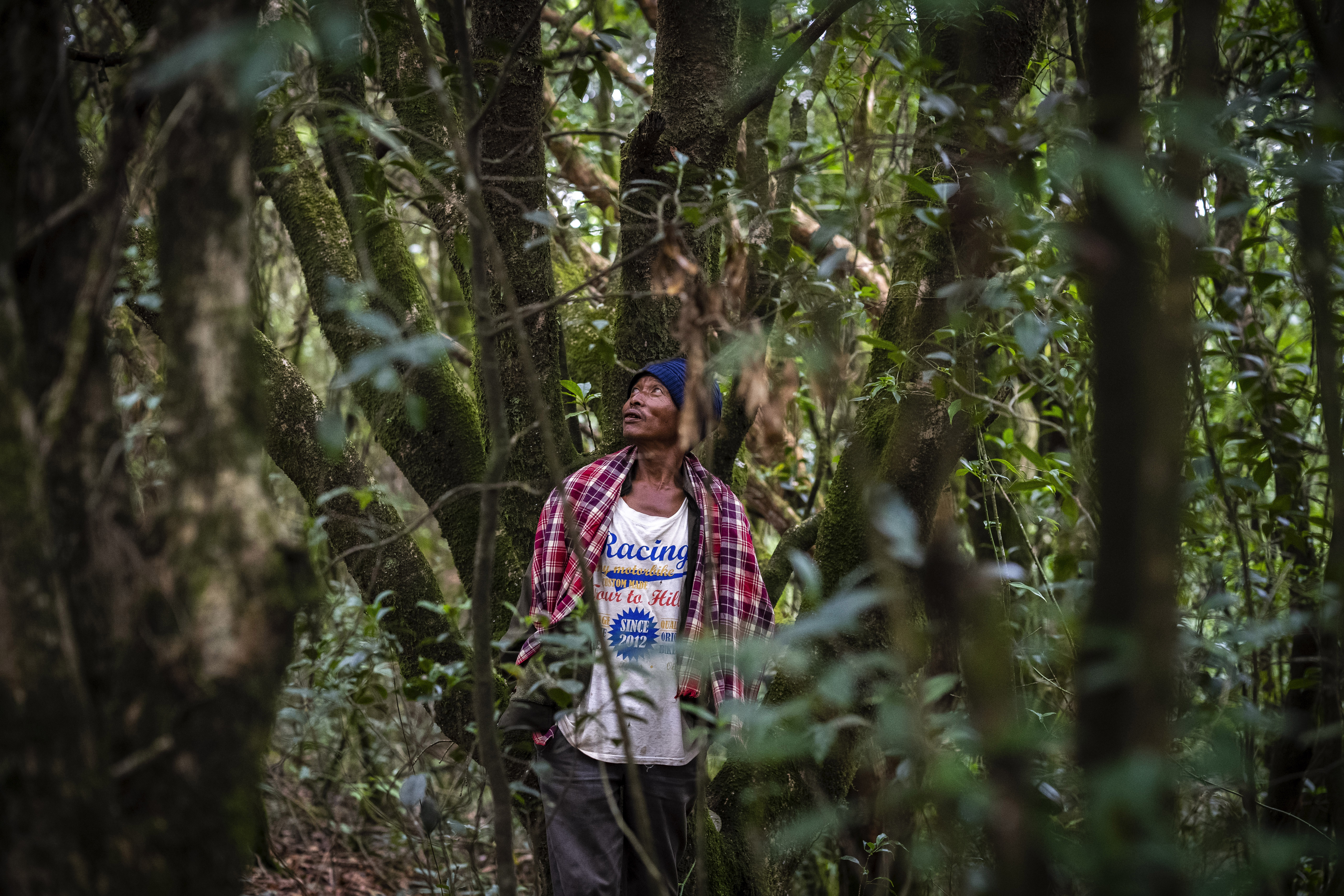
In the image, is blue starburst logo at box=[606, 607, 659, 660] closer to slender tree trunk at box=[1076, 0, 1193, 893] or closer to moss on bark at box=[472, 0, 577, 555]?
moss on bark at box=[472, 0, 577, 555]

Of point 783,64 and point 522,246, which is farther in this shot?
point 522,246

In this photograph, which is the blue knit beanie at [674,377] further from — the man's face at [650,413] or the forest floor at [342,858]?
the forest floor at [342,858]

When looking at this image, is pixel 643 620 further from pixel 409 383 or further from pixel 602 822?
pixel 409 383

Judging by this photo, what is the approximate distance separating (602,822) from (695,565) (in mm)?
771

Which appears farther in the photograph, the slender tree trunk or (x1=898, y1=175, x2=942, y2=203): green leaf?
(x1=898, y1=175, x2=942, y2=203): green leaf

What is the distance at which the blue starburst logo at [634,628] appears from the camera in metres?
2.41

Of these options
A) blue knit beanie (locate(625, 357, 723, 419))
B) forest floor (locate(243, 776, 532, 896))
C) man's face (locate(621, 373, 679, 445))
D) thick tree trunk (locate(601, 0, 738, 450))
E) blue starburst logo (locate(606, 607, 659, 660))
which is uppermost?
thick tree trunk (locate(601, 0, 738, 450))

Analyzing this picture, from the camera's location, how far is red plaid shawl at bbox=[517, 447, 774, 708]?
2430mm

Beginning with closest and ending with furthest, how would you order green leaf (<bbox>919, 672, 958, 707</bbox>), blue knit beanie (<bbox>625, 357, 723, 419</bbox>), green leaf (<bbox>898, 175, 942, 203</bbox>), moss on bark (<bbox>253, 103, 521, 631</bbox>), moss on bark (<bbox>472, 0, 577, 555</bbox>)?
green leaf (<bbox>919, 672, 958, 707</bbox>)
green leaf (<bbox>898, 175, 942, 203</bbox>)
moss on bark (<bbox>472, 0, 577, 555</bbox>)
blue knit beanie (<bbox>625, 357, 723, 419</bbox>)
moss on bark (<bbox>253, 103, 521, 631</bbox>)

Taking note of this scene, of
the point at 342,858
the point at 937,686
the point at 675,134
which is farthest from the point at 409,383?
the point at 342,858

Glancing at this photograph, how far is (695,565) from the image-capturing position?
8.35ft

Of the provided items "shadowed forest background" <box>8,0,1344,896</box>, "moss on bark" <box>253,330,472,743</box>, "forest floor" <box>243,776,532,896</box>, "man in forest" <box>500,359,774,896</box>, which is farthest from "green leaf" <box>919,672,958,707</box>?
"forest floor" <box>243,776,532,896</box>

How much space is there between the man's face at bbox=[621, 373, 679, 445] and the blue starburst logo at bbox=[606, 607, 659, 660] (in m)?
0.54

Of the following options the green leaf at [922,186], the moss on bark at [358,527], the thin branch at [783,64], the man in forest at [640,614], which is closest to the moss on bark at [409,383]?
the moss on bark at [358,527]
